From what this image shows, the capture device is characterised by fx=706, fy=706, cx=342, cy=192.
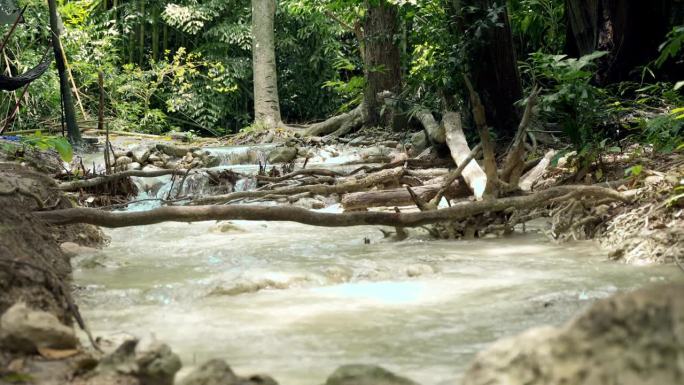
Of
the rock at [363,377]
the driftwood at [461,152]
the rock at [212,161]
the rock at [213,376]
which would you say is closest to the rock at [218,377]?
the rock at [213,376]

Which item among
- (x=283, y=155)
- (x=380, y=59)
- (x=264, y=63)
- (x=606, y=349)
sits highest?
(x=264, y=63)

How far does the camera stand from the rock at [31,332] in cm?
180

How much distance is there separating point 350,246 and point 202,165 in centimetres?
576

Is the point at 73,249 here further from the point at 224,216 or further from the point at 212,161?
the point at 212,161

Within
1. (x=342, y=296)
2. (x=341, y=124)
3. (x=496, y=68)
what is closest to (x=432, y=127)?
Result: (x=496, y=68)

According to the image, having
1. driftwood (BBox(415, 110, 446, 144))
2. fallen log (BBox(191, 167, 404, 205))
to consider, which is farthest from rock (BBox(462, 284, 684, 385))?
driftwood (BBox(415, 110, 446, 144))

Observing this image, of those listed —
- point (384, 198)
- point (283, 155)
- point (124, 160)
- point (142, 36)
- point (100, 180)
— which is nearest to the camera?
point (384, 198)

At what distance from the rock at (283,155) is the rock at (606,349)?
8812mm

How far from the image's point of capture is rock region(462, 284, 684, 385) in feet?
4.39

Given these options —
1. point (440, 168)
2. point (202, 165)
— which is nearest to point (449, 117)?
point (440, 168)

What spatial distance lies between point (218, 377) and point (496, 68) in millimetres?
6383

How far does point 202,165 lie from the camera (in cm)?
1018

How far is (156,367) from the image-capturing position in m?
1.72

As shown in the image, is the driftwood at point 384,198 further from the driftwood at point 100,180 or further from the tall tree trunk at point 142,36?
the tall tree trunk at point 142,36
